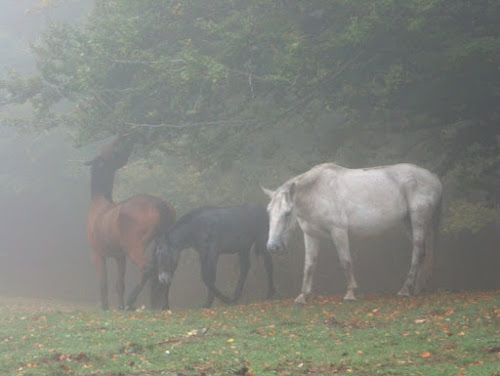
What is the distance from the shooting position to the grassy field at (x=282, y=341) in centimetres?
755

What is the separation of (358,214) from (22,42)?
2699 centimetres

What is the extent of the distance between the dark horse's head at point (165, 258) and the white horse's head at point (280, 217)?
2.87 meters

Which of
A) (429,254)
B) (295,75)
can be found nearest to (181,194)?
(295,75)

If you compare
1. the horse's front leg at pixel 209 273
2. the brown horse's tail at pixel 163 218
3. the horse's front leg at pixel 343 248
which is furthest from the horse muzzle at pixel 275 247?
the brown horse's tail at pixel 163 218

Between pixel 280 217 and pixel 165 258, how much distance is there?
3149 mm

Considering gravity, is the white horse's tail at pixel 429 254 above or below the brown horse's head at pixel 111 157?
below

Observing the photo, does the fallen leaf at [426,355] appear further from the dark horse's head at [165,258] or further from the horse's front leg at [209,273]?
the dark horse's head at [165,258]

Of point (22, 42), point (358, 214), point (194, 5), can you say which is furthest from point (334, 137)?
point (22, 42)

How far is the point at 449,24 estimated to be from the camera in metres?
13.7

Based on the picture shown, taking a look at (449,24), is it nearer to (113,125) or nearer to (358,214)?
(358,214)

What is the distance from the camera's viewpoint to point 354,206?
13.0 metres

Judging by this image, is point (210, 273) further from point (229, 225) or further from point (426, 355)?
point (426, 355)

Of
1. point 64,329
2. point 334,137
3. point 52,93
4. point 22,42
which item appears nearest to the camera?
point 64,329

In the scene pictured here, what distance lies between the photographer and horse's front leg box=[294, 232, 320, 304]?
41.4 ft
